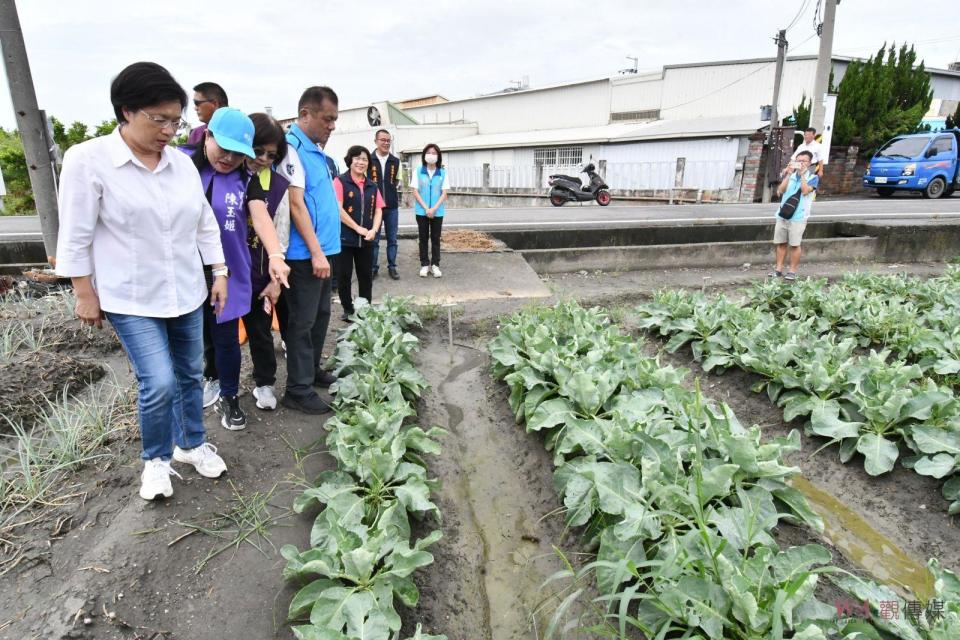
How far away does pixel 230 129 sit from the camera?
2.58 m

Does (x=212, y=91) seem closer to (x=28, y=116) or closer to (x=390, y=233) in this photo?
(x=28, y=116)

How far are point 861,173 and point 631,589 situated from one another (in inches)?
1006

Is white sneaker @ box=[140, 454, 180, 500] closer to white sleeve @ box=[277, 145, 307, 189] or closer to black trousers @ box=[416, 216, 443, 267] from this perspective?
white sleeve @ box=[277, 145, 307, 189]

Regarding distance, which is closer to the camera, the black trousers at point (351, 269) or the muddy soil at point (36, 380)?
the muddy soil at point (36, 380)

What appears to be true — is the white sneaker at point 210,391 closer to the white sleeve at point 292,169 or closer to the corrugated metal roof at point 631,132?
the white sleeve at point 292,169

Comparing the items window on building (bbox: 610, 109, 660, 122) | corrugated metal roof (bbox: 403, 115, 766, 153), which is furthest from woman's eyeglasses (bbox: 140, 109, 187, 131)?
window on building (bbox: 610, 109, 660, 122)

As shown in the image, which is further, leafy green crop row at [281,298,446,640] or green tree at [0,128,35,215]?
green tree at [0,128,35,215]

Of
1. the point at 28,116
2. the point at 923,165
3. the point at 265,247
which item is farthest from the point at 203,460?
the point at 923,165

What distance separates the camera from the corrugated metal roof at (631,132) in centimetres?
2028

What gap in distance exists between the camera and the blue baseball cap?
2.56 m

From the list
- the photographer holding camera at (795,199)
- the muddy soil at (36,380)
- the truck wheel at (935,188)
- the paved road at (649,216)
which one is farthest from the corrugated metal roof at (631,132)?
the muddy soil at (36,380)

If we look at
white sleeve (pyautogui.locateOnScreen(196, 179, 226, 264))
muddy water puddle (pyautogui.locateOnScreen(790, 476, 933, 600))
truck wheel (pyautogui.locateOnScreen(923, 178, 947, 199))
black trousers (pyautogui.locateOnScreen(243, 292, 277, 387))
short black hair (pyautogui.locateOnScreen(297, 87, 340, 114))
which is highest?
short black hair (pyautogui.locateOnScreen(297, 87, 340, 114))

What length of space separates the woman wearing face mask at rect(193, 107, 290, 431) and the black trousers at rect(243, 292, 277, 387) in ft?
0.72

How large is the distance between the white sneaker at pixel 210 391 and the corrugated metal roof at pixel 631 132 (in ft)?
64.8
